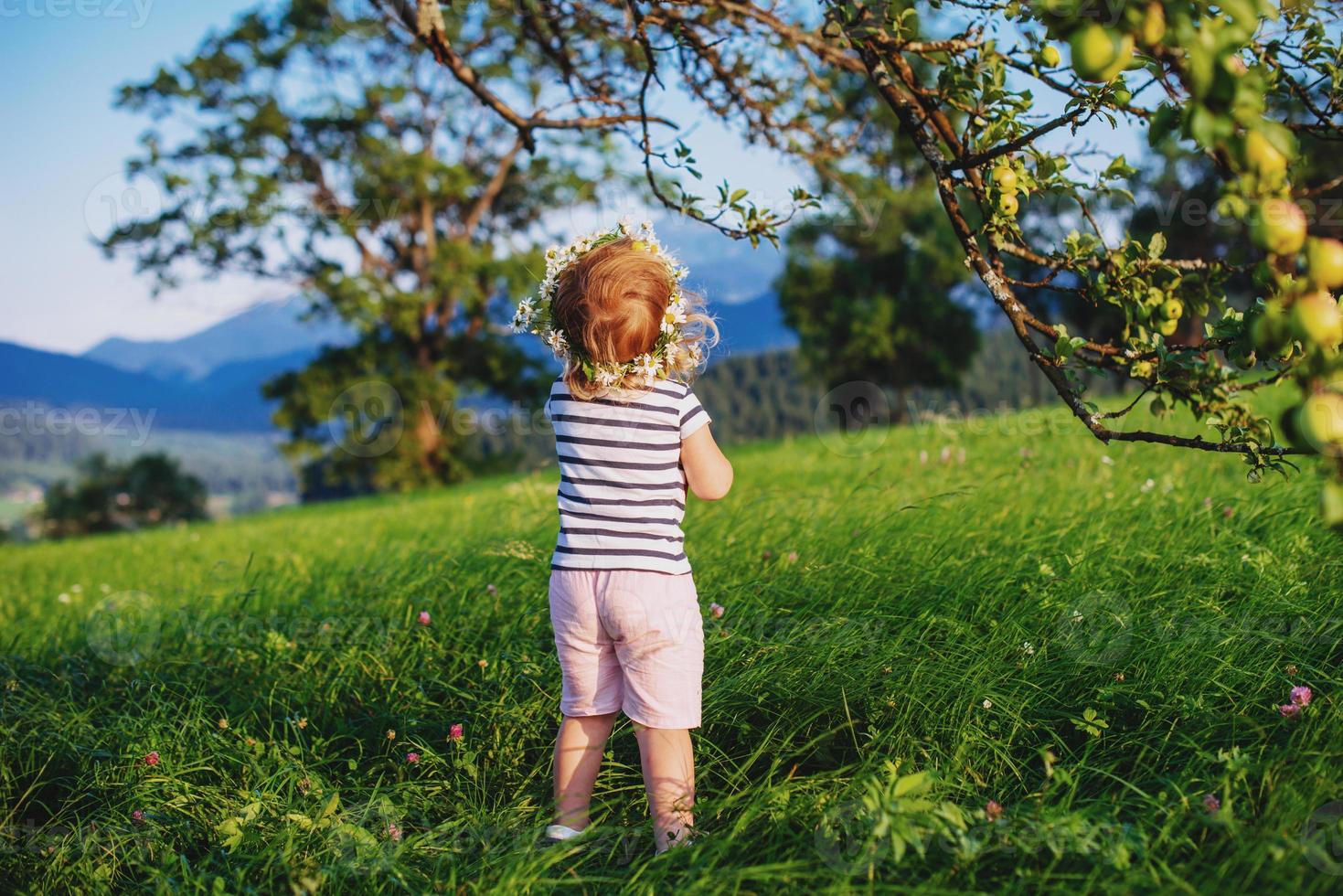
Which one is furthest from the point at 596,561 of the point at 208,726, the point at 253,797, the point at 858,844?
the point at 208,726

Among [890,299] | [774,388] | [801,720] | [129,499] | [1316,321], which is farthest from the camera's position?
[774,388]

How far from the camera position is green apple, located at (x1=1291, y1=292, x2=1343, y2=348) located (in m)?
1.03

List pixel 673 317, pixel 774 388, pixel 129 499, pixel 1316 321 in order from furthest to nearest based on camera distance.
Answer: pixel 774 388
pixel 129 499
pixel 673 317
pixel 1316 321

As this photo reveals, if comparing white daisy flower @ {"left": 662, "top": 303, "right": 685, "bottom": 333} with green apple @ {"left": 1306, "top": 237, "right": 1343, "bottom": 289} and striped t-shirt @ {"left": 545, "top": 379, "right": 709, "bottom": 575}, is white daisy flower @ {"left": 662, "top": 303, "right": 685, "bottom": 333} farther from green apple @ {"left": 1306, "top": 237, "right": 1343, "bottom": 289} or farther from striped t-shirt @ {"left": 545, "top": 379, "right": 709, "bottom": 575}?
green apple @ {"left": 1306, "top": 237, "right": 1343, "bottom": 289}

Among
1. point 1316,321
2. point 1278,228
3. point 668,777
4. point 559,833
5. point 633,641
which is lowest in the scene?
point 559,833

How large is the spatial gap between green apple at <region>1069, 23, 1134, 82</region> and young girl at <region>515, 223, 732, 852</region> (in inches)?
52.0

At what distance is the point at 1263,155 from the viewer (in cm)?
109

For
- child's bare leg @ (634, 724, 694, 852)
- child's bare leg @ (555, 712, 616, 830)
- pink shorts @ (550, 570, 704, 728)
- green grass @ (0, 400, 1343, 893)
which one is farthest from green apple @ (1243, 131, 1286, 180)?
child's bare leg @ (555, 712, 616, 830)

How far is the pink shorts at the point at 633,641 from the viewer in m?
2.25

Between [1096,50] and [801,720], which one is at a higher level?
[1096,50]

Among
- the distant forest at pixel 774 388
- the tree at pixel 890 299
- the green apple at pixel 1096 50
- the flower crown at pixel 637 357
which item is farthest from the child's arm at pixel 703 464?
the distant forest at pixel 774 388

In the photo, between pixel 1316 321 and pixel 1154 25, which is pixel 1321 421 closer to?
pixel 1316 321

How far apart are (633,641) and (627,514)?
33cm

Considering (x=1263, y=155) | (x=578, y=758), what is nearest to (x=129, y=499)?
(x=578, y=758)
